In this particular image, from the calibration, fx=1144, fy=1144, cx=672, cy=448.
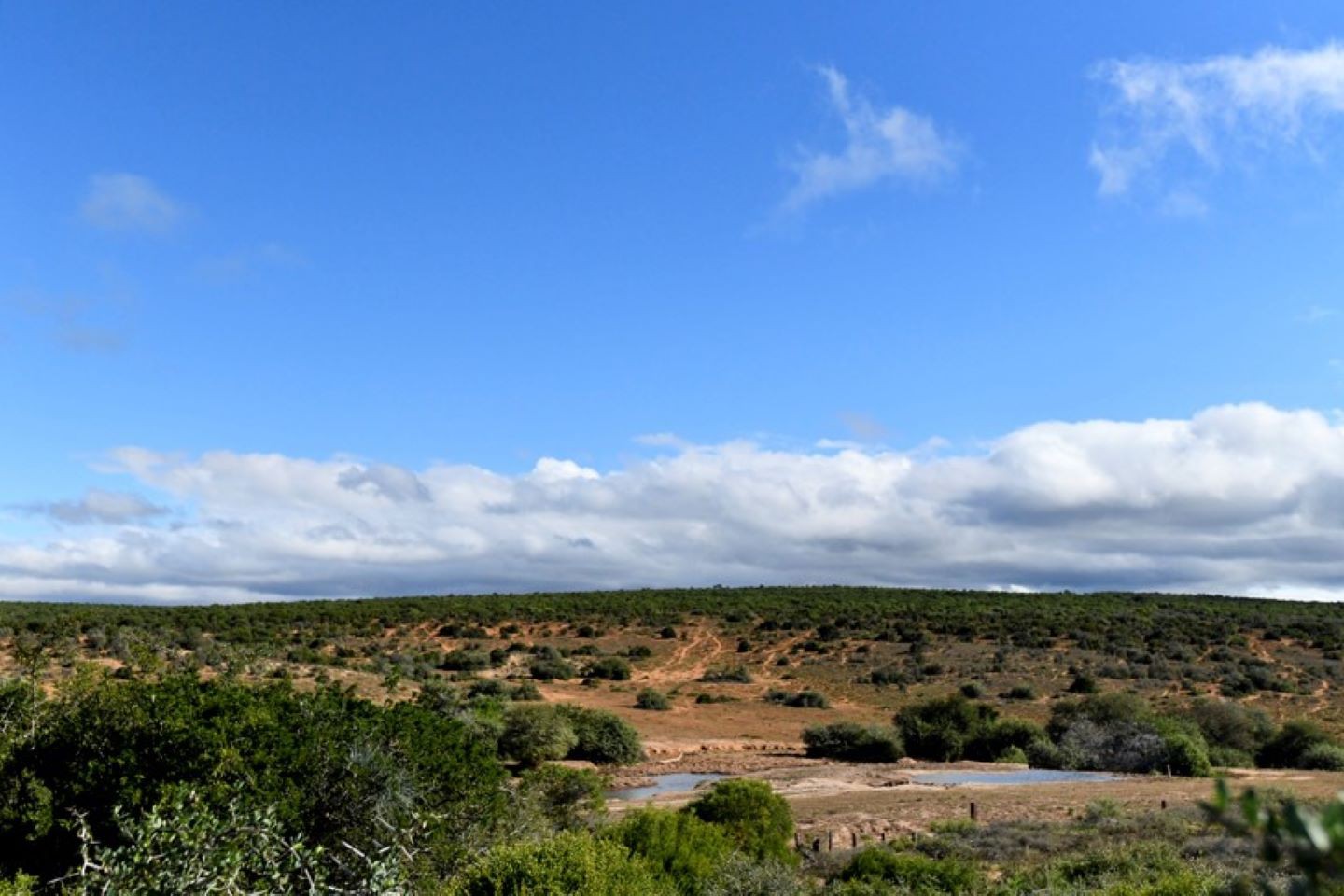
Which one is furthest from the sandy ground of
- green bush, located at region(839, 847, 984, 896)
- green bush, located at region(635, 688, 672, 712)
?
green bush, located at region(635, 688, 672, 712)

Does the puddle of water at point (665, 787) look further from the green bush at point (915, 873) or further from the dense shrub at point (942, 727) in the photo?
the green bush at point (915, 873)

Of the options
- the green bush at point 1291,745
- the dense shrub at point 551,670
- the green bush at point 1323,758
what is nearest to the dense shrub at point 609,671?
the dense shrub at point 551,670

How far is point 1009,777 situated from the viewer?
32.2m

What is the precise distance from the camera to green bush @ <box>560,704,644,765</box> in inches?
1423

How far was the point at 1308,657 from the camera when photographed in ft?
199

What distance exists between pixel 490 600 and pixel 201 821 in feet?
261

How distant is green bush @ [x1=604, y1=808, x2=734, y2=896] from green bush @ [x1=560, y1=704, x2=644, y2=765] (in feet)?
67.5

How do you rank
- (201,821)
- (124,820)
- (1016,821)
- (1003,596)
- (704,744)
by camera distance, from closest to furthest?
(201,821)
(124,820)
(1016,821)
(704,744)
(1003,596)

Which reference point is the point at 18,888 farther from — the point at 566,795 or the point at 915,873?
the point at 915,873

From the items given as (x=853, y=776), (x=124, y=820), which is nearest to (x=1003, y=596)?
(x=853, y=776)

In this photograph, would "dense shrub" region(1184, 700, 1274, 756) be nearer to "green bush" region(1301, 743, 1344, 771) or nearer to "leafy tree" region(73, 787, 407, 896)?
"green bush" region(1301, 743, 1344, 771)

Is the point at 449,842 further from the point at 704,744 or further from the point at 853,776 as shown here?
the point at 704,744

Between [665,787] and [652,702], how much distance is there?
16473 mm

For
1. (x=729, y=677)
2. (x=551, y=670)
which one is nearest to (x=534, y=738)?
(x=551, y=670)
